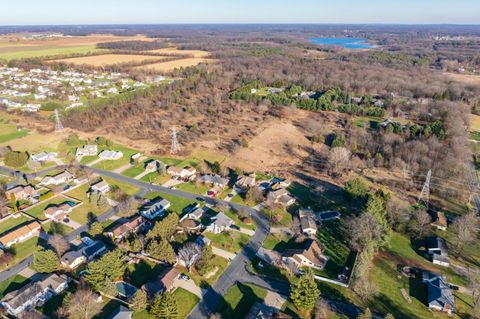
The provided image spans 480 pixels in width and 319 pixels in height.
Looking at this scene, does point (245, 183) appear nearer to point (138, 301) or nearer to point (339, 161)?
point (339, 161)

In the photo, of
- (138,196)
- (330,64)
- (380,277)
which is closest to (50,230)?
(138,196)

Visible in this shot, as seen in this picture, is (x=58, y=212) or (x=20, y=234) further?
(x=58, y=212)

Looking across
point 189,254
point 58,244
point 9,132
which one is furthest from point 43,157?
point 189,254

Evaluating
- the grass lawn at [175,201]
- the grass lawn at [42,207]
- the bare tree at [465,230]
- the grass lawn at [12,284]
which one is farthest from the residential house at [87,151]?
the bare tree at [465,230]

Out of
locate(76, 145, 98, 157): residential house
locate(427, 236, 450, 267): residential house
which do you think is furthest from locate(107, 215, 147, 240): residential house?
locate(427, 236, 450, 267): residential house

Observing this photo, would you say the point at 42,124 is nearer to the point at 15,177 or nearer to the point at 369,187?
the point at 15,177

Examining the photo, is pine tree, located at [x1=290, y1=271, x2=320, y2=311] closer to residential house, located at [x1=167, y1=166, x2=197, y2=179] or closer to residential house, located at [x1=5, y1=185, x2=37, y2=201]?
residential house, located at [x1=167, y1=166, x2=197, y2=179]
